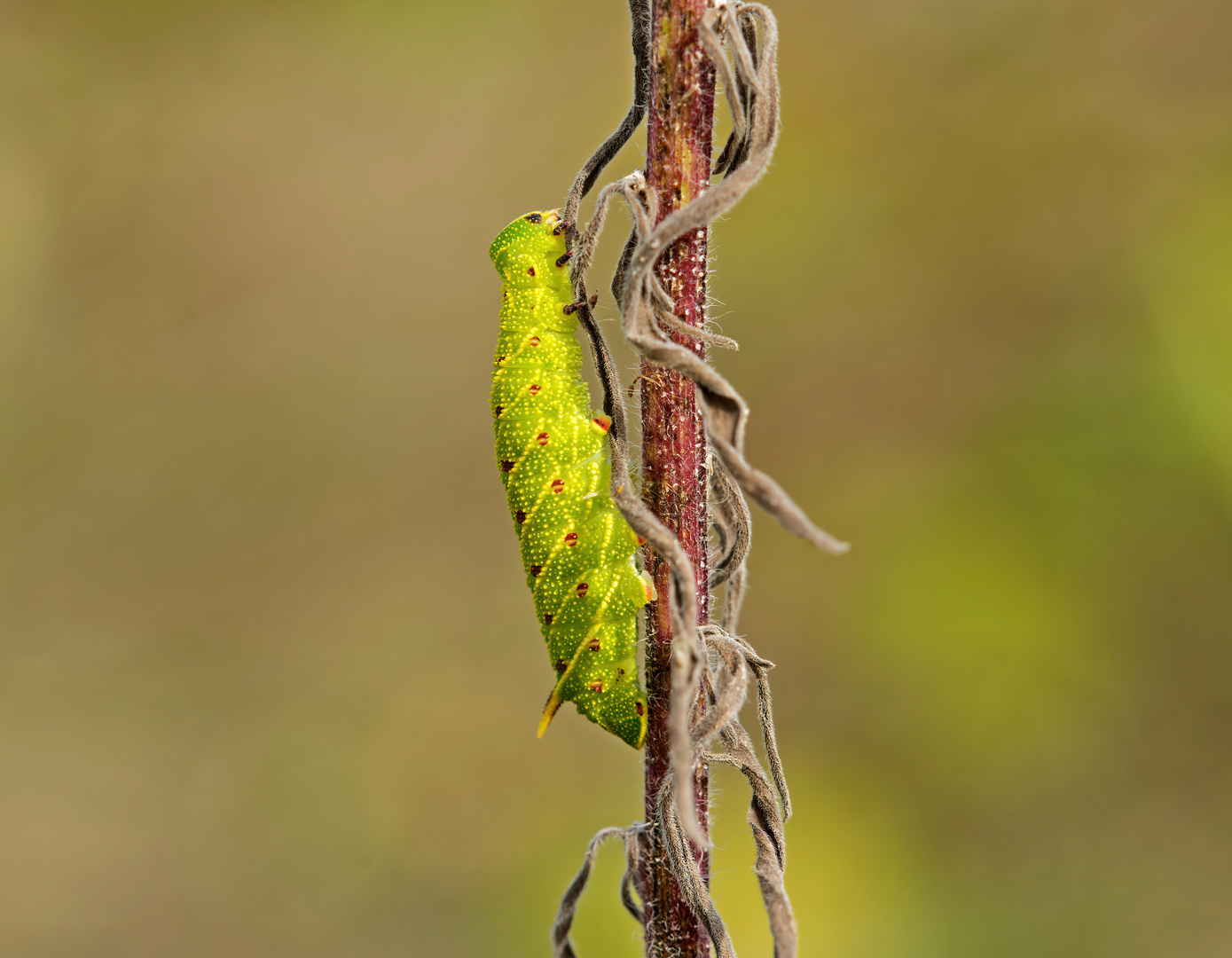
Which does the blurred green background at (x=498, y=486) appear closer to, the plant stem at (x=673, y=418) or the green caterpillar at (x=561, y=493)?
the green caterpillar at (x=561, y=493)

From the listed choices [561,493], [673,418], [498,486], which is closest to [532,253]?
[561,493]

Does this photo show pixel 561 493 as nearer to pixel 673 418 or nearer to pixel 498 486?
pixel 673 418

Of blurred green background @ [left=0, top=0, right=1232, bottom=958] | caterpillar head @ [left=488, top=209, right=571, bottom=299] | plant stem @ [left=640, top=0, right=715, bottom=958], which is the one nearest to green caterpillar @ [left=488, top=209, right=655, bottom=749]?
caterpillar head @ [left=488, top=209, right=571, bottom=299]

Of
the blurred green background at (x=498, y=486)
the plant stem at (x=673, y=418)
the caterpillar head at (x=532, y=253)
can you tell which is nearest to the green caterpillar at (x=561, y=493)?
the caterpillar head at (x=532, y=253)

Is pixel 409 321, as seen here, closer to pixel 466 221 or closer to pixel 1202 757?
pixel 466 221

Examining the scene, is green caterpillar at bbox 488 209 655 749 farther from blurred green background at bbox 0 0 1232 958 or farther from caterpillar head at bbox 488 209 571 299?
blurred green background at bbox 0 0 1232 958

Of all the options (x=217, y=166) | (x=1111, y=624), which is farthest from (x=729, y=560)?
(x=217, y=166)
